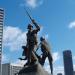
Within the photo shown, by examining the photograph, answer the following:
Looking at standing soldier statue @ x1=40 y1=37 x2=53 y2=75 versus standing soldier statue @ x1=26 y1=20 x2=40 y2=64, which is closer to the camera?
standing soldier statue @ x1=26 y1=20 x2=40 y2=64

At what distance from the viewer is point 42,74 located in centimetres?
2334

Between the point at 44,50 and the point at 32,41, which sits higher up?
the point at 32,41

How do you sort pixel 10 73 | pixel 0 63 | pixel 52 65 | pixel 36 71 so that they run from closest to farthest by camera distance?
pixel 36 71 < pixel 52 65 < pixel 0 63 < pixel 10 73

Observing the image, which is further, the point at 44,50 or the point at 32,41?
the point at 44,50

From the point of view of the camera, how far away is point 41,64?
24.3m

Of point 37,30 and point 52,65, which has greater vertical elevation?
point 37,30

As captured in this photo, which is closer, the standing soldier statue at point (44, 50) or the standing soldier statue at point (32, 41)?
the standing soldier statue at point (32, 41)

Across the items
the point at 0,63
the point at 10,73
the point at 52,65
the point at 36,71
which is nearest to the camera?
the point at 36,71

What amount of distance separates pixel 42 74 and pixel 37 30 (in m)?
3.87

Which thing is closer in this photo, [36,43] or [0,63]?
[36,43]

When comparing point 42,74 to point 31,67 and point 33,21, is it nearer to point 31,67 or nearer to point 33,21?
point 31,67

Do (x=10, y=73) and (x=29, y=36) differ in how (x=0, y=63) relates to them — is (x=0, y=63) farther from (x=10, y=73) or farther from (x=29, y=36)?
(x=29, y=36)

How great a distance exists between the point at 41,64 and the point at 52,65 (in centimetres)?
103

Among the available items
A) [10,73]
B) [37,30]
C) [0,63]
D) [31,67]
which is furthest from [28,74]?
[10,73]
